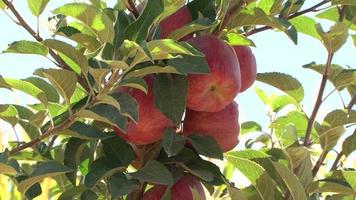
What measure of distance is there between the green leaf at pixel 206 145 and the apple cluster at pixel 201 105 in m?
0.02

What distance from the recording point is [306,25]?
1.46 metres

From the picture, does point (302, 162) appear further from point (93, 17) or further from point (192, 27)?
point (93, 17)

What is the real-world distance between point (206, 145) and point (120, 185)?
0.18m

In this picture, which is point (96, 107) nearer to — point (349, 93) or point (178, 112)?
point (178, 112)

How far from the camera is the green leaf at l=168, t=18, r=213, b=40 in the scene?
1.14 m

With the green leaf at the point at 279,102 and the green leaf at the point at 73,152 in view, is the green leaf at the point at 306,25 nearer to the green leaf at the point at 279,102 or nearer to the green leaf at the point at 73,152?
the green leaf at the point at 279,102

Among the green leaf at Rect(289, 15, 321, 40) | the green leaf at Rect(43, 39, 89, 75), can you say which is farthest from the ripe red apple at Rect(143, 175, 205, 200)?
the green leaf at Rect(289, 15, 321, 40)

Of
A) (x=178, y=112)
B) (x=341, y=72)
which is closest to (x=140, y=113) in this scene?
(x=178, y=112)

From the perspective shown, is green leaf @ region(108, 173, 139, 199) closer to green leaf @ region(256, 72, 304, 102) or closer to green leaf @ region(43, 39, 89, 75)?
green leaf @ region(43, 39, 89, 75)

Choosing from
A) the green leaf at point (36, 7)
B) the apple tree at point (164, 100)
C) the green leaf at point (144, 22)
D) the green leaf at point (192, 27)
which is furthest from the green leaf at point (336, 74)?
the green leaf at point (36, 7)

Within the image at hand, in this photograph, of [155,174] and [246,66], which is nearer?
[155,174]

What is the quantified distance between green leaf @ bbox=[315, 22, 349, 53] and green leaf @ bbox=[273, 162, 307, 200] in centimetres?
34

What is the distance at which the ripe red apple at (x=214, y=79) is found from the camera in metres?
1.20

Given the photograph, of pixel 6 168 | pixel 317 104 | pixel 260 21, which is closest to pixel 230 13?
pixel 260 21
